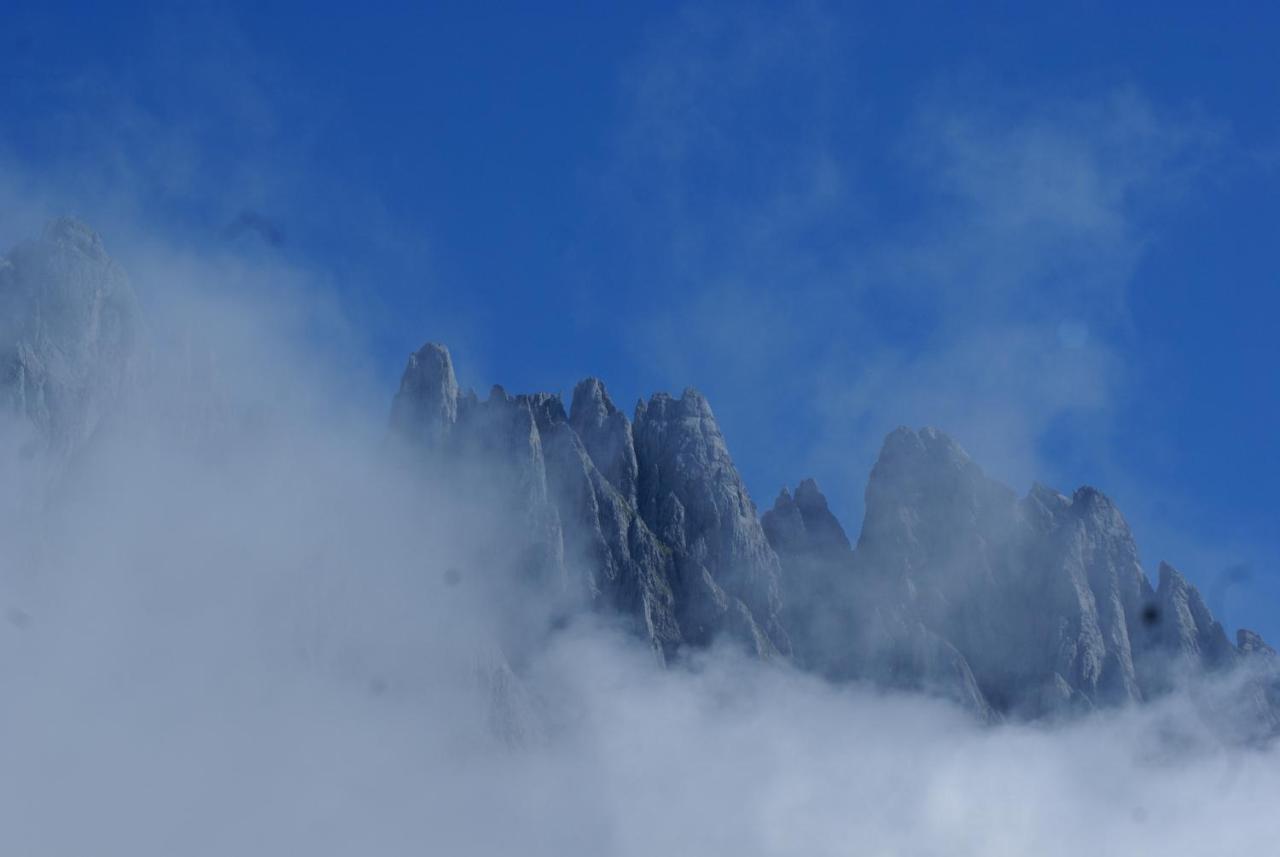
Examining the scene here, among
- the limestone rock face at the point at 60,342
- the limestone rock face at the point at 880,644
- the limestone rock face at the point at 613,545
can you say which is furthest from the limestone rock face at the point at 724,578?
the limestone rock face at the point at 60,342

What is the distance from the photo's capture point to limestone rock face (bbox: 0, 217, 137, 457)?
7367 inches

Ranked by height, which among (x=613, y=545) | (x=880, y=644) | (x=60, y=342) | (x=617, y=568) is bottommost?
(x=880, y=644)

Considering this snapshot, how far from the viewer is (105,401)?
195375 millimetres

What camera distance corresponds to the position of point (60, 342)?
19262 centimetres

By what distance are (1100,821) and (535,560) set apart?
2528 inches

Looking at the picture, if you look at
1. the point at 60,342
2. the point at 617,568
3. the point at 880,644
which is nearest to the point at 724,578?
the point at 617,568

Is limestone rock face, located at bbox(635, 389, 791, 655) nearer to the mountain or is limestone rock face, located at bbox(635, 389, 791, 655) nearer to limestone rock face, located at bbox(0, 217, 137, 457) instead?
the mountain

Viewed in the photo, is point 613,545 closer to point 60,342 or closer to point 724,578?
point 724,578

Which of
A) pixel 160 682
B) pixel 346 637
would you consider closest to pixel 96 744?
pixel 160 682

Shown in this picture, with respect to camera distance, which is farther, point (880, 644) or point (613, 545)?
point (880, 644)

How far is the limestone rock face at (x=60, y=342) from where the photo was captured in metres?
187

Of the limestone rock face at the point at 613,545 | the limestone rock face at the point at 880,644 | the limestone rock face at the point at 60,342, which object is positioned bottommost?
the limestone rock face at the point at 880,644

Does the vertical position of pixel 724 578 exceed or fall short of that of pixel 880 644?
it exceeds it

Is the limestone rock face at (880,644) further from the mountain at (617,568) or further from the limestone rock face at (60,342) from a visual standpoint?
the limestone rock face at (60,342)
